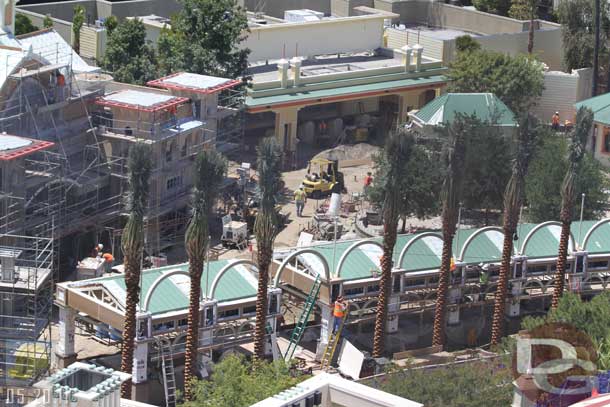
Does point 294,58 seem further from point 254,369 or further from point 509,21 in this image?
point 254,369

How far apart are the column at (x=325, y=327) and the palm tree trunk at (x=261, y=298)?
3.25 metres

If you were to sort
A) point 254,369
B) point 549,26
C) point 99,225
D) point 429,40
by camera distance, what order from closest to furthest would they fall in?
point 254,369 → point 99,225 → point 429,40 → point 549,26

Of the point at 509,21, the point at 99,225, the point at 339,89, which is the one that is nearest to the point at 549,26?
the point at 509,21

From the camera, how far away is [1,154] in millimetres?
62562

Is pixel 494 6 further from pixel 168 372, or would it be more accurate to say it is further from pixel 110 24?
pixel 168 372

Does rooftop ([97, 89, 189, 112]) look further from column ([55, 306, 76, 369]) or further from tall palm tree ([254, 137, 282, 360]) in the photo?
tall palm tree ([254, 137, 282, 360])

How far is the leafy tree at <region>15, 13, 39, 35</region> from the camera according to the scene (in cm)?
8677

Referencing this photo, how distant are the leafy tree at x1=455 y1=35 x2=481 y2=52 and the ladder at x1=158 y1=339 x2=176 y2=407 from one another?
125 ft

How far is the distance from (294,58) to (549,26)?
18.9 metres

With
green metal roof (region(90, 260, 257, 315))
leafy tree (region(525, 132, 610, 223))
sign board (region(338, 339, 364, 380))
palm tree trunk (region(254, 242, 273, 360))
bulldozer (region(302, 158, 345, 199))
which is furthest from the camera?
bulldozer (region(302, 158, 345, 199))

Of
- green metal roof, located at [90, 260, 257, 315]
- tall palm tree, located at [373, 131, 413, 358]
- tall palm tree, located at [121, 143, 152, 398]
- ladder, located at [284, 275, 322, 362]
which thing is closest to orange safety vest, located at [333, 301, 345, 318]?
ladder, located at [284, 275, 322, 362]

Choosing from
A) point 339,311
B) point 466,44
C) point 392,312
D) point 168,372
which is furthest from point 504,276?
point 466,44

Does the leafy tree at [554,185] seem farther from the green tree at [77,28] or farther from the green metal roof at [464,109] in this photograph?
the green tree at [77,28]

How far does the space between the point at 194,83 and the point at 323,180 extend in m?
8.98
